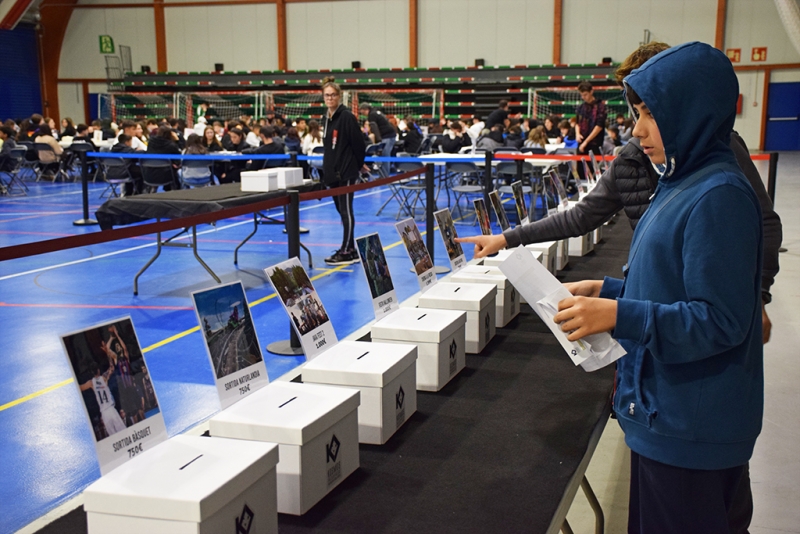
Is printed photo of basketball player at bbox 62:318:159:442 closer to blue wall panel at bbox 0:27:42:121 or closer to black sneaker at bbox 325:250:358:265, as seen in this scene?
black sneaker at bbox 325:250:358:265

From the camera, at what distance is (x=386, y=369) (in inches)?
66.7

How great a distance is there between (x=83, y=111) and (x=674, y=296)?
27700mm

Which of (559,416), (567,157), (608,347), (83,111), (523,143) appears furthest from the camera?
(83,111)

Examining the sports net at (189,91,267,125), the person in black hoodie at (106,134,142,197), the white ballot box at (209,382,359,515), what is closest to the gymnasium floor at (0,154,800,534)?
the white ballot box at (209,382,359,515)

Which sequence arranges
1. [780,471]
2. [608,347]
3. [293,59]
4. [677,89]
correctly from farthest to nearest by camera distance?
1. [293,59]
2. [780,471]
3. [608,347]
4. [677,89]

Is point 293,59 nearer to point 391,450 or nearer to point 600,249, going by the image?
point 600,249

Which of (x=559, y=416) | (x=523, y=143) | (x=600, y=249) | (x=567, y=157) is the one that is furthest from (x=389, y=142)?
(x=559, y=416)

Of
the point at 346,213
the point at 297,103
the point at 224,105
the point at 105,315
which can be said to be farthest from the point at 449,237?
the point at 224,105

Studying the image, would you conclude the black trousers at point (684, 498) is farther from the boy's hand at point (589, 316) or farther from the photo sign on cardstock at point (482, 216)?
the photo sign on cardstock at point (482, 216)

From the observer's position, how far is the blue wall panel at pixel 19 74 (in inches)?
944

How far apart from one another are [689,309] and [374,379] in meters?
0.74

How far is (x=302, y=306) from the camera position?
199 centimetres

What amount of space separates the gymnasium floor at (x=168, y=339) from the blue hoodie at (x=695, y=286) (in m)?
1.17

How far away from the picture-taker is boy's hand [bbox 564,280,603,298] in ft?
4.70
